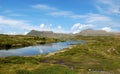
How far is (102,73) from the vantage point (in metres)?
55.3

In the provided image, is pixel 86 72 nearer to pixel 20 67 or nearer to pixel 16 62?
pixel 20 67

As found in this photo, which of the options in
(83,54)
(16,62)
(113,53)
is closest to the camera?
(16,62)

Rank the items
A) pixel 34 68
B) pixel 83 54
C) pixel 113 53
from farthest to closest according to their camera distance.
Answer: pixel 113 53, pixel 83 54, pixel 34 68

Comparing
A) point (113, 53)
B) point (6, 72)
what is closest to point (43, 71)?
point (6, 72)

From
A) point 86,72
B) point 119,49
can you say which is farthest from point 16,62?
point 119,49

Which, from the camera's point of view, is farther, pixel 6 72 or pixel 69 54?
pixel 69 54

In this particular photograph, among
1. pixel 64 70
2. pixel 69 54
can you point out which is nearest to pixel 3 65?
pixel 64 70

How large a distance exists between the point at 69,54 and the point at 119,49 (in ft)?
87.3

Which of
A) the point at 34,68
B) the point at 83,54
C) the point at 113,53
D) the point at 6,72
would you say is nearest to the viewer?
the point at 6,72

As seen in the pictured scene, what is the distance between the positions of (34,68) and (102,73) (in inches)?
697

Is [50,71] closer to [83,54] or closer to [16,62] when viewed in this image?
[16,62]

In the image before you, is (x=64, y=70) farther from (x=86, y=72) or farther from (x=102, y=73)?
(x=102, y=73)

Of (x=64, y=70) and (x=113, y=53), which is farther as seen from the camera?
(x=113, y=53)

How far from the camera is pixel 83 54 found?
92250mm
